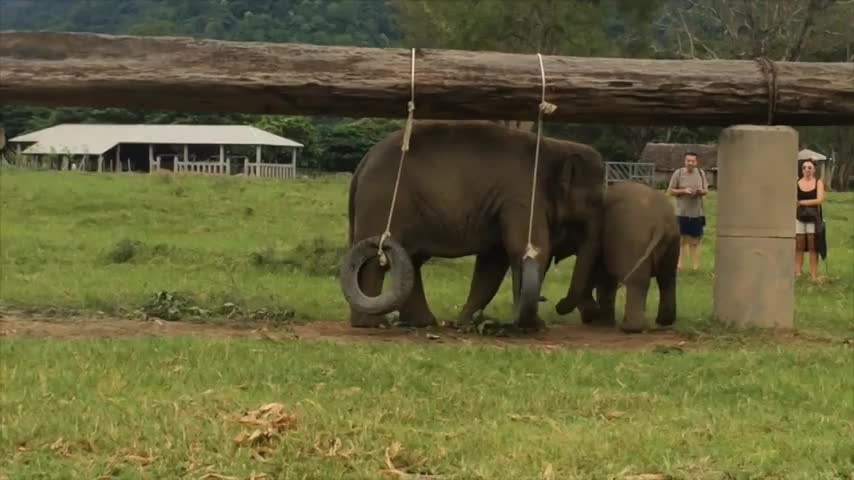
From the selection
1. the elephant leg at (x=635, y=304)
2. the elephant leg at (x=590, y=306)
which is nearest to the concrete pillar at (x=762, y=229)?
the elephant leg at (x=635, y=304)

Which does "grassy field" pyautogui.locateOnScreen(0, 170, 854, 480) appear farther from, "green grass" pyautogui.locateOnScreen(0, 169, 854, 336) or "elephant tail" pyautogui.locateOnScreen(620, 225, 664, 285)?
"elephant tail" pyautogui.locateOnScreen(620, 225, 664, 285)

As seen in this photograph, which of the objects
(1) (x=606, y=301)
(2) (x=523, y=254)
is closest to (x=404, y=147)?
(2) (x=523, y=254)

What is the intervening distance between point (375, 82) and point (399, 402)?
13.5 feet

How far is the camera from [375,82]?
1011 cm

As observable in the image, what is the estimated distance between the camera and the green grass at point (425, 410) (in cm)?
539

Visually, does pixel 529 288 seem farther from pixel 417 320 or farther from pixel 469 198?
pixel 417 320

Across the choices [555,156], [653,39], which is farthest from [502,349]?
[653,39]

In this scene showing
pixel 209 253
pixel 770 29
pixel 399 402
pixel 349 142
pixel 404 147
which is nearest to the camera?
pixel 399 402

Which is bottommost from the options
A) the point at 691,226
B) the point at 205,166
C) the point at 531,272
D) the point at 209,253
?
the point at 205,166

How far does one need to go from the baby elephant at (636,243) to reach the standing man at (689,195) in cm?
457

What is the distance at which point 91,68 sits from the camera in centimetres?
999

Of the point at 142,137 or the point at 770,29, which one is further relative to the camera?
the point at 142,137

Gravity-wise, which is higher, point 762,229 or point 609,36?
point 609,36

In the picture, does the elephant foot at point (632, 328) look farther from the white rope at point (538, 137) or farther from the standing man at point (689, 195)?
the standing man at point (689, 195)
